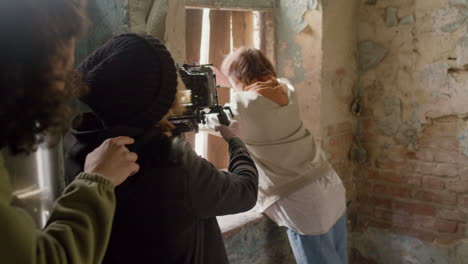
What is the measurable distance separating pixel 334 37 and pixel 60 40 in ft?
6.16

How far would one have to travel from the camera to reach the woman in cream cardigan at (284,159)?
1762 mm

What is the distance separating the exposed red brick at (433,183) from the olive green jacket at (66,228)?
211 cm

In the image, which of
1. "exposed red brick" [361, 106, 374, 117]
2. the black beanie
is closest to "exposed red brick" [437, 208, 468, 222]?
"exposed red brick" [361, 106, 374, 117]

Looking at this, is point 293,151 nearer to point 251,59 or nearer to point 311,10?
point 251,59

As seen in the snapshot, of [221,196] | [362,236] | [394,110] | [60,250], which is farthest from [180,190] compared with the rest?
[362,236]

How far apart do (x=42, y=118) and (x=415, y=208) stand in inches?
90.2

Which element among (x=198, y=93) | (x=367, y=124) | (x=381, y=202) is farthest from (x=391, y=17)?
(x=198, y=93)

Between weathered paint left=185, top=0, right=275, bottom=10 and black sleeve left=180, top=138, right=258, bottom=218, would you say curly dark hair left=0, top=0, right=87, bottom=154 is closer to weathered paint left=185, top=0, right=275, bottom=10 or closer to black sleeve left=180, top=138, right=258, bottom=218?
black sleeve left=180, top=138, right=258, bottom=218

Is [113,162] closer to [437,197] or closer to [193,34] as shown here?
[193,34]

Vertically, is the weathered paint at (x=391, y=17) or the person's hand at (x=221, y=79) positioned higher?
the weathered paint at (x=391, y=17)

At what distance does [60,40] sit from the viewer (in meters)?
0.59

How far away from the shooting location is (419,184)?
7.74 ft

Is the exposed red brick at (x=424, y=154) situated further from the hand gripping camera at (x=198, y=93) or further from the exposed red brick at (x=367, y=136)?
the hand gripping camera at (x=198, y=93)

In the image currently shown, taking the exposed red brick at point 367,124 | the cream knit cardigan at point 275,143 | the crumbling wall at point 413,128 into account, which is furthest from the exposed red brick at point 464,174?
the cream knit cardigan at point 275,143
